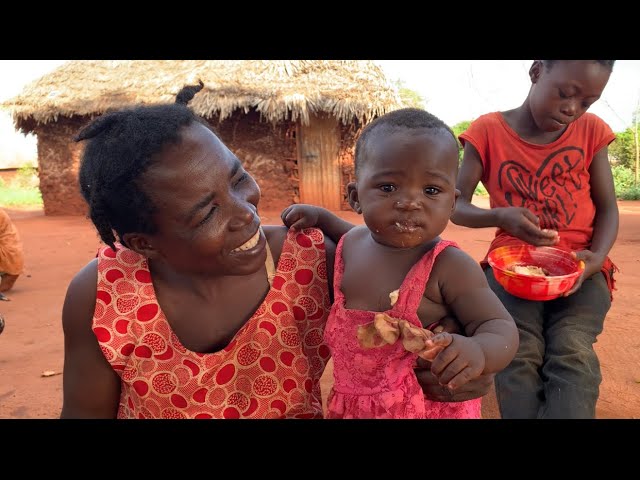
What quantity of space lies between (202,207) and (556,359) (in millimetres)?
1499

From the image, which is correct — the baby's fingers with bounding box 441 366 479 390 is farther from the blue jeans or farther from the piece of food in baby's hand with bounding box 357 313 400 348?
the blue jeans

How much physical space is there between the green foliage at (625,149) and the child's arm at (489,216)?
15079 mm

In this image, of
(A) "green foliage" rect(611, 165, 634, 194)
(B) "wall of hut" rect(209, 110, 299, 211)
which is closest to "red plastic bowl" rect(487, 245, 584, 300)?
(B) "wall of hut" rect(209, 110, 299, 211)

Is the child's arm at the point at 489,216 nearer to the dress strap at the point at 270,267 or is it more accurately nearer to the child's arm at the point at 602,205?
the child's arm at the point at 602,205

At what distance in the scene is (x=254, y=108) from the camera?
1120 centimetres

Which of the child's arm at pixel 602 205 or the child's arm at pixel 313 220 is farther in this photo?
the child's arm at pixel 602 205

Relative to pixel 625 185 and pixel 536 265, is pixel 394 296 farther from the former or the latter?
pixel 625 185

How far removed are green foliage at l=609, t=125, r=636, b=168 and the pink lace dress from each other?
16.1 metres

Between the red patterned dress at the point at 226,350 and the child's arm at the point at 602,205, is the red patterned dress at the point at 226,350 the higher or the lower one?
the lower one

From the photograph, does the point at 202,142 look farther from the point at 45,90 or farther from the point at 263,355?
the point at 45,90

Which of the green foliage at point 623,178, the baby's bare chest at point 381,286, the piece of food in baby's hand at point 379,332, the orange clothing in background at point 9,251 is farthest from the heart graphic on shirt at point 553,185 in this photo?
the green foliage at point 623,178

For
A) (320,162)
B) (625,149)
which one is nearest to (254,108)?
(320,162)

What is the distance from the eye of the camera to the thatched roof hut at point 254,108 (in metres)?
10.7
